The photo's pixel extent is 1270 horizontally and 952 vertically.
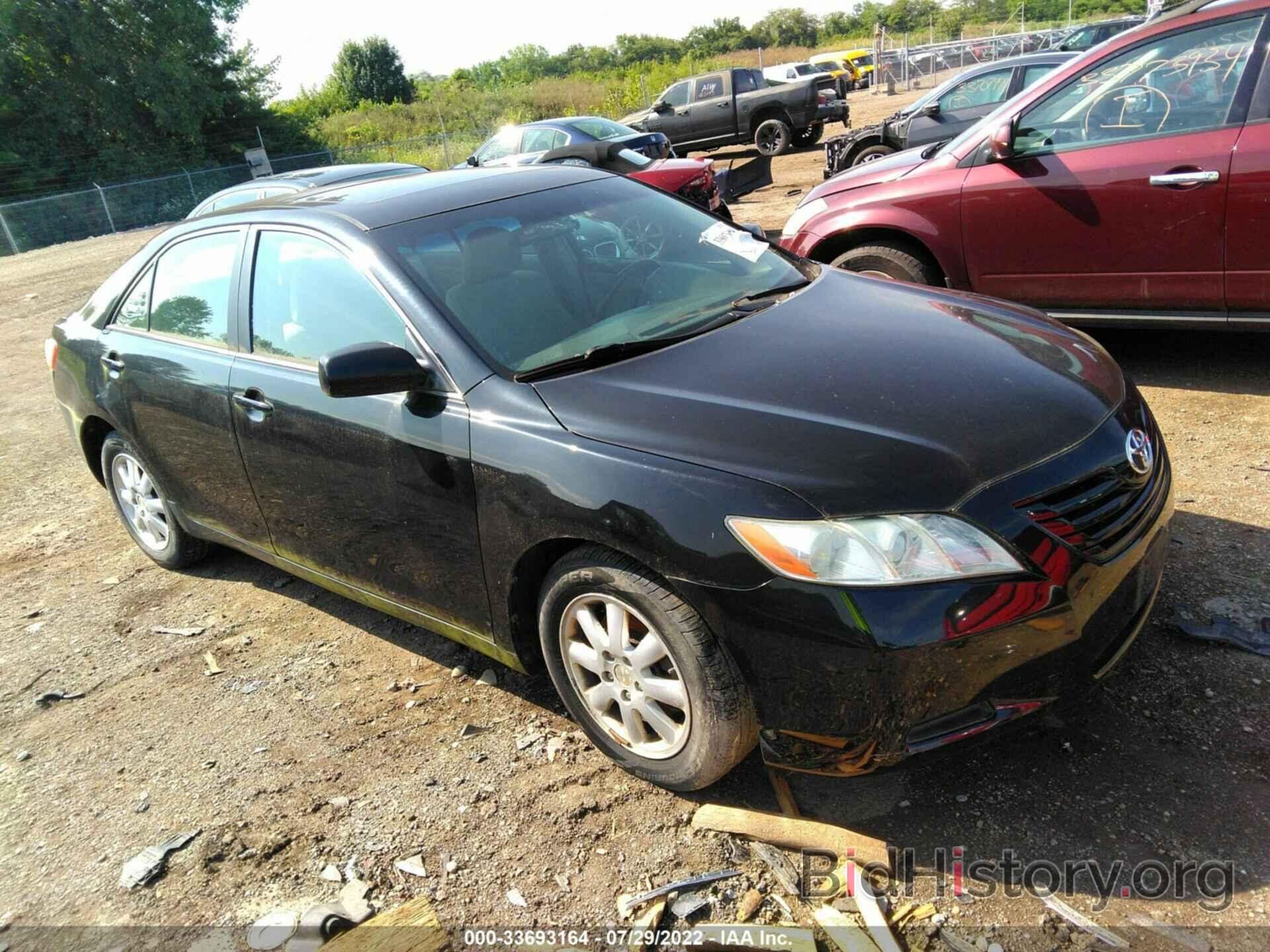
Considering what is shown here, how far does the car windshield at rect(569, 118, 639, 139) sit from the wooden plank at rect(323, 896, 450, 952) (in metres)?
13.0

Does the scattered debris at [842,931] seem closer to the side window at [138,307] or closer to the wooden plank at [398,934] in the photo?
the wooden plank at [398,934]

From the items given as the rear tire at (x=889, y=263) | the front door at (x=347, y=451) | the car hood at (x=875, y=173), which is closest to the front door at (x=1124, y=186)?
the rear tire at (x=889, y=263)

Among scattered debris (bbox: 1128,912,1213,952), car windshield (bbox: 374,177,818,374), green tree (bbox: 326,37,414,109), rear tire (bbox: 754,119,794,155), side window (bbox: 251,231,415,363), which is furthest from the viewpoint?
green tree (bbox: 326,37,414,109)

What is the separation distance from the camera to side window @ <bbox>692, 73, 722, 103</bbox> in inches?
842

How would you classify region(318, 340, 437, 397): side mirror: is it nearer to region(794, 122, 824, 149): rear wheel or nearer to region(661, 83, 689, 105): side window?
region(794, 122, 824, 149): rear wheel

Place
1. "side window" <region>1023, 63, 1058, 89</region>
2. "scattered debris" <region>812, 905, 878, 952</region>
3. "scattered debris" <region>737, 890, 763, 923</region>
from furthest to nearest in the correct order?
"side window" <region>1023, 63, 1058, 89</region>, "scattered debris" <region>737, 890, 763, 923</region>, "scattered debris" <region>812, 905, 878, 952</region>

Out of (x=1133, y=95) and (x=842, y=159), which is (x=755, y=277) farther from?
(x=842, y=159)

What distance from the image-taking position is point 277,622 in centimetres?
409

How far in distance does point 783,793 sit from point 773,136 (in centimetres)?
2069

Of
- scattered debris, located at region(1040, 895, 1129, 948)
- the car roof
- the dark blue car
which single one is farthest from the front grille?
the dark blue car

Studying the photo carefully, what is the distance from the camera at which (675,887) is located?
237 cm

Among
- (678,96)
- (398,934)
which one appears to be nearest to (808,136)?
(678,96)

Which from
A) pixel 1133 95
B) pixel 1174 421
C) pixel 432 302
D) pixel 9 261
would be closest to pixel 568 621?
pixel 432 302

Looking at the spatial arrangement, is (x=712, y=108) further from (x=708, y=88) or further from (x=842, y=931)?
(x=842, y=931)
